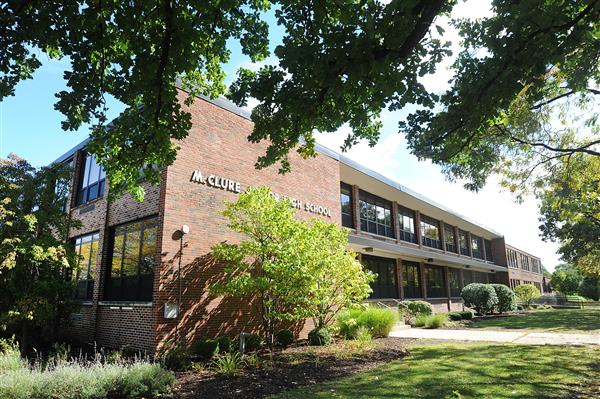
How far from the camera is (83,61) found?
6.45 meters

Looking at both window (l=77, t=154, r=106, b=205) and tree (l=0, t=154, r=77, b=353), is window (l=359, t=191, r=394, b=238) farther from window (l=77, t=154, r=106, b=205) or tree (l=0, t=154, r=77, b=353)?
tree (l=0, t=154, r=77, b=353)

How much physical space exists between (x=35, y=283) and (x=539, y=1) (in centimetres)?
1466

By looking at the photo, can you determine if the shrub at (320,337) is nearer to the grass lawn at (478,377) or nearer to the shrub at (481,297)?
the grass lawn at (478,377)

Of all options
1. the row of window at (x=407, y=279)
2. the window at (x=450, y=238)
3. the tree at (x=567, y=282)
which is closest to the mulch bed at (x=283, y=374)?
the row of window at (x=407, y=279)

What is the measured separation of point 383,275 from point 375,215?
380 centimetres

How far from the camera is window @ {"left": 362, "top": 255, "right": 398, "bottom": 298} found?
974 inches

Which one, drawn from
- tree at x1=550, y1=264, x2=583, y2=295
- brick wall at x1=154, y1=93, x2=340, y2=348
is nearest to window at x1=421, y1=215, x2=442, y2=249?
brick wall at x1=154, y1=93, x2=340, y2=348

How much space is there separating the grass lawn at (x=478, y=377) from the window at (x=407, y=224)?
58.5 ft

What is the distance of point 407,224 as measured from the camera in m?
30.3

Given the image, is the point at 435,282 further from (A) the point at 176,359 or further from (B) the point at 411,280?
(A) the point at 176,359

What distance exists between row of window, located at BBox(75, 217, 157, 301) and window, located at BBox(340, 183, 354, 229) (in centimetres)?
1224

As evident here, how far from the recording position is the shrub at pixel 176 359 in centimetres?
1065

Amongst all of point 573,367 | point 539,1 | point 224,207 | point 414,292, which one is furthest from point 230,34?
point 414,292

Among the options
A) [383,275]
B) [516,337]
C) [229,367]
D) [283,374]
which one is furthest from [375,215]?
[229,367]
